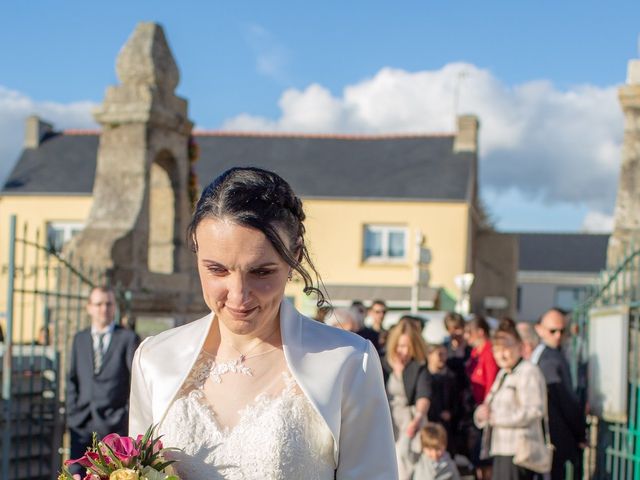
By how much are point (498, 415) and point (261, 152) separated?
28138mm

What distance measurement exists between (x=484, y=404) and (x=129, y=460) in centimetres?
576

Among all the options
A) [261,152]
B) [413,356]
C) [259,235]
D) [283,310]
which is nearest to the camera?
[259,235]

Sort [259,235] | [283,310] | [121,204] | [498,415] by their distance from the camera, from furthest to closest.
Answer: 1. [121,204]
2. [498,415]
3. [283,310]
4. [259,235]

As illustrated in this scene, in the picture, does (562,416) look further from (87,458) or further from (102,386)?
(87,458)

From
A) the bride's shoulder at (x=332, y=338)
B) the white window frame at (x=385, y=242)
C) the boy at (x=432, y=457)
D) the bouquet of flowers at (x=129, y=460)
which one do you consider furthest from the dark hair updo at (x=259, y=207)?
the white window frame at (x=385, y=242)

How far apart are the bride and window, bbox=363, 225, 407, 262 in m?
29.0

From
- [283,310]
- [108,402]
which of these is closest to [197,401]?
[283,310]

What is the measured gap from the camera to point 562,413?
8039 millimetres

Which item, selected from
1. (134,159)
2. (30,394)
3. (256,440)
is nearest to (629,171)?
(134,159)

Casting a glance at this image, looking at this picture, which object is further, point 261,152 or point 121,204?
point 261,152

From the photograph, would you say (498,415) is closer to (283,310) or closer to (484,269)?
(283,310)

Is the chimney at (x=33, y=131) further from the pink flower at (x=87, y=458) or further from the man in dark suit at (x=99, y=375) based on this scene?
the pink flower at (x=87, y=458)

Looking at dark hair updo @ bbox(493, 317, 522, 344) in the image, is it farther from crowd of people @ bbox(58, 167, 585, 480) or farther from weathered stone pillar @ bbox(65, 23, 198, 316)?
crowd of people @ bbox(58, 167, 585, 480)

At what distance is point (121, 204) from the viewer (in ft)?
36.7
